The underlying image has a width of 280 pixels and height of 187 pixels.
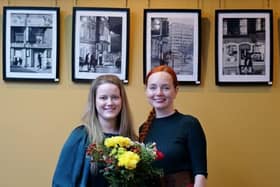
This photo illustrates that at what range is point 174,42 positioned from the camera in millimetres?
2744

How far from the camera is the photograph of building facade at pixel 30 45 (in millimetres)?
2732

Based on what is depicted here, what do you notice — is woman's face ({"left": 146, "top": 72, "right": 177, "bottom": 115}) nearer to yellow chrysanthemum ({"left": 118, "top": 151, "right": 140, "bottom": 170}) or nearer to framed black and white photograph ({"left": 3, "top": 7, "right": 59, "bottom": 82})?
yellow chrysanthemum ({"left": 118, "top": 151, "right": 140, "bottom": 170})

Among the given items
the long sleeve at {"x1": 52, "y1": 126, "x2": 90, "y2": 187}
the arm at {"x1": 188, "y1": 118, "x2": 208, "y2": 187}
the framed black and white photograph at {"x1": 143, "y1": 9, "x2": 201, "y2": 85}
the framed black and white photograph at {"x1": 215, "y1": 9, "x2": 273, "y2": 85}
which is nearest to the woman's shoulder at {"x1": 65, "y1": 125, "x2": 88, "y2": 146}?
the long sleeve at {"x1": 52, "y1": 126, "x2": 90, "y2": 187}

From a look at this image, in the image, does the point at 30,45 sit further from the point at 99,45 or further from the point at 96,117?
the point at 96,117

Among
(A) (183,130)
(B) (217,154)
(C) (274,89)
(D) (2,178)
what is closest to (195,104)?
(B) (217,154)

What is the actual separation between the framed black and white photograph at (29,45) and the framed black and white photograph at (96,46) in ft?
0.48

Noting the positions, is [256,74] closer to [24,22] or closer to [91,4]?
[91,4]

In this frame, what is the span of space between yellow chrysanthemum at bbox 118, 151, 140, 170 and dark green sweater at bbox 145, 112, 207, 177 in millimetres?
372

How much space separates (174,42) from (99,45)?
0.52 metres

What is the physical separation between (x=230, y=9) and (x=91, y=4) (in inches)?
38.0

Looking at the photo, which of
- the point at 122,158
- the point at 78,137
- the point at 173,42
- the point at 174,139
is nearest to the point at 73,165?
the point at 78,137

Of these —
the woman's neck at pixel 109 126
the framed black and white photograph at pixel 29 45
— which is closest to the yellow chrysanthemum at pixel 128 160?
the woman's neck at pixel 109 126

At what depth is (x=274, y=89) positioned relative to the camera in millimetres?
2760

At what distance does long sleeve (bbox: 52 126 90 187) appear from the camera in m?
1.92
